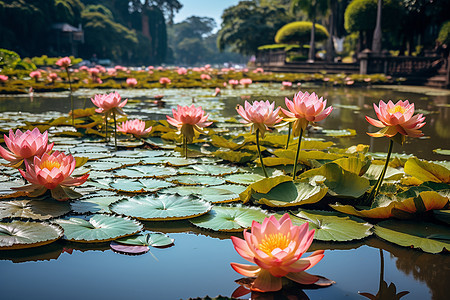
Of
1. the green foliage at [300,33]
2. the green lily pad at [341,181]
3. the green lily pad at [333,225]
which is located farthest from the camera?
the green foliage at [300,33]

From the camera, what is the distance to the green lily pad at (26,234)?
107cm

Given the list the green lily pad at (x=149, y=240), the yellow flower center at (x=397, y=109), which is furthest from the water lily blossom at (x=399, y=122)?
the green lily pad at (x=149, y=240)

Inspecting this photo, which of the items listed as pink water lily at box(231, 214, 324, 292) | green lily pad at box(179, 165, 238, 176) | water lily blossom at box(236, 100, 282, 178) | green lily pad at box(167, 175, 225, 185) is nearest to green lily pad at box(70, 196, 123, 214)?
green lily pad at box(167, 175, 225, 185)

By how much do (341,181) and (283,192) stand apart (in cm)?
24

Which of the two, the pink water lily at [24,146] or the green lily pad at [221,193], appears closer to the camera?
the pink water lily at [24,146]

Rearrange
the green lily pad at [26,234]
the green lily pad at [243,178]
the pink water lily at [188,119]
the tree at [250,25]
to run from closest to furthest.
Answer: the green lily pad at [26,234], the green lily pad at [243,178], the pink water lily at [188,119], the tree at [250,25]

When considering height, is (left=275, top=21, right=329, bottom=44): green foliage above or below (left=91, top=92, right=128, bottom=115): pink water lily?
above

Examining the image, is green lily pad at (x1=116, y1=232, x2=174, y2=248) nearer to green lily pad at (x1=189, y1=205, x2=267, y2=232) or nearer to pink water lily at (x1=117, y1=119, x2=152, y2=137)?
green lily pad at (x1=189, y1=205, x2=267, y2=232)

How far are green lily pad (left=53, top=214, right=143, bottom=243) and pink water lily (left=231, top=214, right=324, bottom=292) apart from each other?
0.46 meters

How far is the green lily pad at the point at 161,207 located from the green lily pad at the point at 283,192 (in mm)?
197

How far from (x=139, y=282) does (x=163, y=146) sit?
1619 mm

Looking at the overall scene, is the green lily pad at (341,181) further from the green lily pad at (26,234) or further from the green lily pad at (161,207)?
the green lily pad at (26,234)

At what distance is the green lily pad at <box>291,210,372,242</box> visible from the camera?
1188 mm

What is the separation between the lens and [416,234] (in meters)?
1.21
